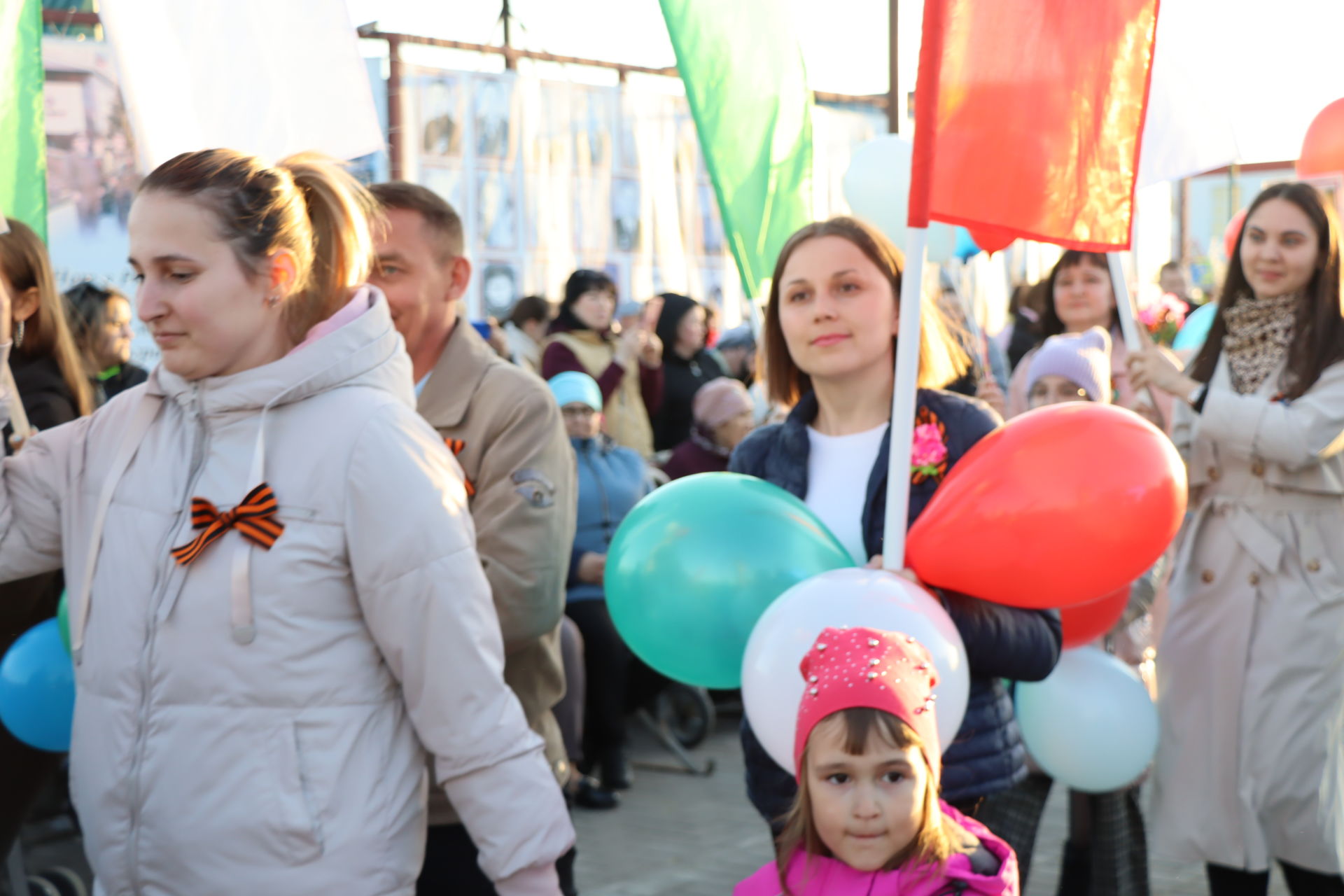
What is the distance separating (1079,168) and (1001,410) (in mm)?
2849

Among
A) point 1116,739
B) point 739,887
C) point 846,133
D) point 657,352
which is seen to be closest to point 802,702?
point 739,887

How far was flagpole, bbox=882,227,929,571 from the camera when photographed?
2.72 meters

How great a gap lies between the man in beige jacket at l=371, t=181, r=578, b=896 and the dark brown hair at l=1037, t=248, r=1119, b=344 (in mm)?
3180

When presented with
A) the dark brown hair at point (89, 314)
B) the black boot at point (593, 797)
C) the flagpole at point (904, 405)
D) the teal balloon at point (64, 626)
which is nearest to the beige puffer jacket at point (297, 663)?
the teal balloon at point (64, 626)

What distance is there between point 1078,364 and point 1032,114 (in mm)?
1987

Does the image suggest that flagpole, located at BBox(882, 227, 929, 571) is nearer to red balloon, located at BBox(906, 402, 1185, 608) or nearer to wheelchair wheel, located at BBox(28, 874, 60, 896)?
red balloon, located at BBox(906, 402, 1185, 608)

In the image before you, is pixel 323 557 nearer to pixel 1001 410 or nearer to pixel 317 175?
pixel 317 175

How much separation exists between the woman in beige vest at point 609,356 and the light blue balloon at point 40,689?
17.6 feet

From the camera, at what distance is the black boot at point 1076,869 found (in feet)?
14.6

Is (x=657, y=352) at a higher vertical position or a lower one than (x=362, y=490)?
lower

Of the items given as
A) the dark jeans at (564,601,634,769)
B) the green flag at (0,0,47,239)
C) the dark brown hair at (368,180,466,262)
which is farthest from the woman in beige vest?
the dark brown hair at (368,180,466,262)

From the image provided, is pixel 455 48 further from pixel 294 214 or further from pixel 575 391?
pixel 294 214

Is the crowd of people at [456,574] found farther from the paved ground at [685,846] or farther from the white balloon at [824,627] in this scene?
the paved ground at [685,846]

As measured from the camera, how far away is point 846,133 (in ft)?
44.6
